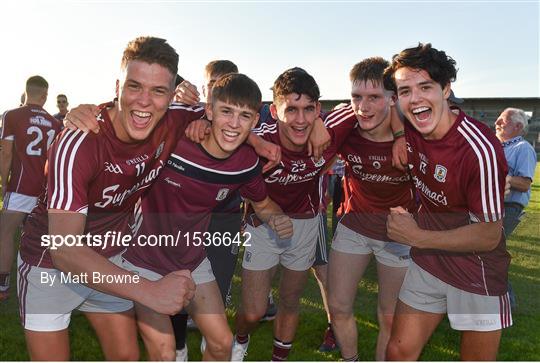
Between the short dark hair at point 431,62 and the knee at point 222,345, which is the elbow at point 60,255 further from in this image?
the short dark hair at point 431,62

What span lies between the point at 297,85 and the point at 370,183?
1079mm

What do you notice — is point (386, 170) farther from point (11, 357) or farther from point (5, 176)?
point (5, 176)

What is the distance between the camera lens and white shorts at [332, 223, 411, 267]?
408cm

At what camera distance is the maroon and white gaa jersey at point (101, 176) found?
8.37 feet

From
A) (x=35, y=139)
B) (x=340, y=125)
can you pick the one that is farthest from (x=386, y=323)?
(x=35, y=139)

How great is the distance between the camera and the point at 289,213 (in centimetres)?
434

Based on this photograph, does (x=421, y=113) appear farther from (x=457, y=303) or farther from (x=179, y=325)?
(x=179, y=325)

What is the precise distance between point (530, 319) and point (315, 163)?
3238 mm

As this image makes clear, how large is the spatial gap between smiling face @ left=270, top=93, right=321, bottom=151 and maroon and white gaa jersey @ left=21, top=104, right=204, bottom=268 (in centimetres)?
85

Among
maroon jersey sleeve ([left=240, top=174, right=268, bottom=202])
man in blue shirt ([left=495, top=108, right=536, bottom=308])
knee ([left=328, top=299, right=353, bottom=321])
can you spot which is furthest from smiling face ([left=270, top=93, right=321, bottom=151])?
man in blue shirt ([left=495, top=108, right=536, bottom=308])

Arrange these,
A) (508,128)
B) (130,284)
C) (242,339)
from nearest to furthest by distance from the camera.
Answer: (130,284) < (242,339) < (508,128)

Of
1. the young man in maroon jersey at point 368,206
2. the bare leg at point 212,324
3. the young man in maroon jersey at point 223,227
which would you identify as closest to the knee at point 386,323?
the young man in maroon jersey at point 368,206

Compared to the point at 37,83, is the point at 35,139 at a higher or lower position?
lower

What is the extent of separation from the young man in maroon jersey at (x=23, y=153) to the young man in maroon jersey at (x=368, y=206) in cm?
381
